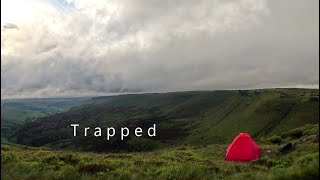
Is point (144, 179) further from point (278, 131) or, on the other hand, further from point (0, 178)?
point (278, 131)

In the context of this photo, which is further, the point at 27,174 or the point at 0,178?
the point at 27,174

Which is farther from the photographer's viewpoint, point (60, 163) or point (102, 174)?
point (60, 163)

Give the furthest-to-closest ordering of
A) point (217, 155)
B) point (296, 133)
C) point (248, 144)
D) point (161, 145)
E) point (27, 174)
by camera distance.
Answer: point (161, 145), point (296, 133), point (217, 155), point (248, 144), point (27, 174)

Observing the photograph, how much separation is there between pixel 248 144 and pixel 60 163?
1968 centimetres

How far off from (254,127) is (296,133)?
5582 inches

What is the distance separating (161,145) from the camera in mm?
199000

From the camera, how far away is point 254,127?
185 meters

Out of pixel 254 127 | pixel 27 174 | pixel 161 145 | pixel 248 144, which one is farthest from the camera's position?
pixel 161 145

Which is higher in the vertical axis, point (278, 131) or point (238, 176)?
point (238, 176)

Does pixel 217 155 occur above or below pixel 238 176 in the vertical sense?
below

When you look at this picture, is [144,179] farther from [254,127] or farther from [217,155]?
[254,127]

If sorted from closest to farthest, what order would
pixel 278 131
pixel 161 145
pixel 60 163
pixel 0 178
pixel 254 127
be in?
pixel 0 178 < pixel 60 163 < pixel 278 131 < pixel 254 127 < pixel 161 145

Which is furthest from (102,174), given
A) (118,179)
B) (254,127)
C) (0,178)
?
(254,127)

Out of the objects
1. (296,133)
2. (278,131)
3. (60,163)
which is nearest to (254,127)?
(278,131)
